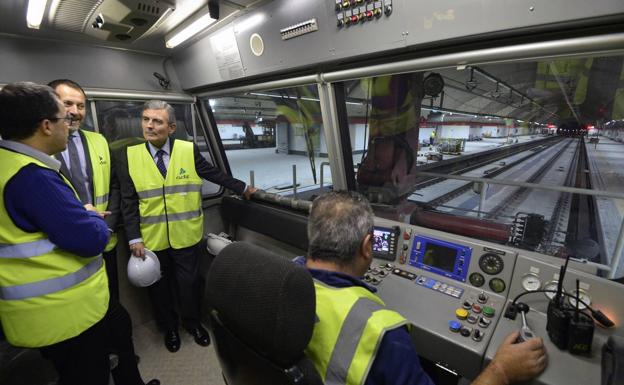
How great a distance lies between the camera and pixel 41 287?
118 centimetres

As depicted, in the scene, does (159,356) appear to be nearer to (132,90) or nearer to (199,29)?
(132,90)

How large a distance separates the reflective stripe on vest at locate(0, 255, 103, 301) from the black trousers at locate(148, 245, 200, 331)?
941 mm

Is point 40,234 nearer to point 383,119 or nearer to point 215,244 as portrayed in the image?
A: point 215,244

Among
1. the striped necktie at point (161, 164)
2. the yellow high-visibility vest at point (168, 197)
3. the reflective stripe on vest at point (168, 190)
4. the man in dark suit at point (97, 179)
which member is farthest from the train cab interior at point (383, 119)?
the striped necktie at point (161, 164)

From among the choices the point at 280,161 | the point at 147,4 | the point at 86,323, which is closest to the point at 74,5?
the point at 147,4

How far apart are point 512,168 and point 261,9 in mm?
9323

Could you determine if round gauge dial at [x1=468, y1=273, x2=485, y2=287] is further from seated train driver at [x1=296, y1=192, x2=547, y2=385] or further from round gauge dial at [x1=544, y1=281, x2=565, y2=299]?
seated train driver at [x1=296, y1=192, x2=547, y2=385]

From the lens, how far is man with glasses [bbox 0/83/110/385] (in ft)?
3.64

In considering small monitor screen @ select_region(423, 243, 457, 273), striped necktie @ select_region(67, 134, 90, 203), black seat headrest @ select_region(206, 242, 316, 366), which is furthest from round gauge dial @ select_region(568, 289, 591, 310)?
striped necktie @ select_region(67, 134, 90, 203)

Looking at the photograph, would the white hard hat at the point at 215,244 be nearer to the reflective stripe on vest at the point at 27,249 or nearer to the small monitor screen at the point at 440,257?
→ the reflective stripe on vest at the point at 27,249

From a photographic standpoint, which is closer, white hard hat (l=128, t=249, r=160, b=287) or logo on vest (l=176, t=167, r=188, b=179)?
white hard hat (l=128, t=249, r=160, b=287)

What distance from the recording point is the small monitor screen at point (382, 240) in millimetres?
1803

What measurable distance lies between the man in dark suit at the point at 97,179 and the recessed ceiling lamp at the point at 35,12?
41 centimetres

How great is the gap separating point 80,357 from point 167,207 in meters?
1.01
